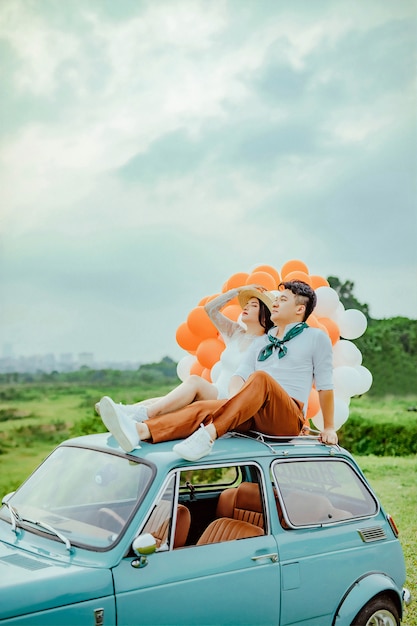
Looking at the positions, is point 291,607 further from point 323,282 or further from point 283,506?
point 323,282

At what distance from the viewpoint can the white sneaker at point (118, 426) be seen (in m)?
3.91

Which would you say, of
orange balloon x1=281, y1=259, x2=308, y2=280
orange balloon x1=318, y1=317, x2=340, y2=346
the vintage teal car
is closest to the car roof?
the vintage teal car

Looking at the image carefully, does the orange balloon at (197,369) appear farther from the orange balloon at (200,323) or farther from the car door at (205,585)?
the car door at (205,585)

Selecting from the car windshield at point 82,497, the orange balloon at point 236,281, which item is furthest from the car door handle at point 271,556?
the orange balloon at point 236,281

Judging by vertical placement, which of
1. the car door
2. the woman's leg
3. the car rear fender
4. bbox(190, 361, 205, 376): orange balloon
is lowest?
the car rear fender

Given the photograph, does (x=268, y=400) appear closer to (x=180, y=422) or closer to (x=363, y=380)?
(x=180, y=422)

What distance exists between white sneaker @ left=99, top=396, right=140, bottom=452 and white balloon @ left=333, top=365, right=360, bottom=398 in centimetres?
321

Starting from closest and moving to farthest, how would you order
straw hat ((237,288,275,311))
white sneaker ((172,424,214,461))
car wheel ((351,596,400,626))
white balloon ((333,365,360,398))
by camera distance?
white sneaker ((172,424,214,461))
car wheel ((351,596,400,626))
straw hat ((237,288,275,311))
white balloon ((333,365,360,398))

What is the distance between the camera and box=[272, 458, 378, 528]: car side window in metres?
4.18

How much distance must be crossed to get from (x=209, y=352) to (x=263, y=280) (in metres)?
0.91

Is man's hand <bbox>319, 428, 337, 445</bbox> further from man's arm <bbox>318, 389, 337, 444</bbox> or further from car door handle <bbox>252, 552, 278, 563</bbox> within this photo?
car door handle <bbox>252, 552, 278, 563</bbox>

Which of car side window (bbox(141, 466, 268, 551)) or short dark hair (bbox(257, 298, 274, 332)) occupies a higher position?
short dark hair (bbox(257, 298, 274, 332))

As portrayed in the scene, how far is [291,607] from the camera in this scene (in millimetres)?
3936

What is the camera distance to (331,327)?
22.9 feet
